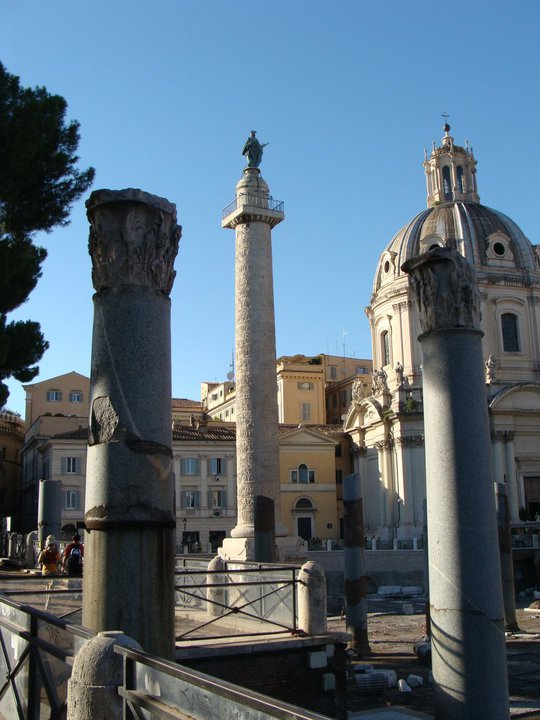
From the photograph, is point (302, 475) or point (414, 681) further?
point (302, 475)

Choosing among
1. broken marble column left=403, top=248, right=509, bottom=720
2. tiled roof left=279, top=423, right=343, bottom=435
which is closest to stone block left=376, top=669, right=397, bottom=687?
broken marble column left=403, top=248, right=509, bottom=720

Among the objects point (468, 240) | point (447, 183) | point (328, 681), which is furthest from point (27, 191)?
point (447, 183)

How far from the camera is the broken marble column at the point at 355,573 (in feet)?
55.0

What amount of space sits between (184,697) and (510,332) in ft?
159

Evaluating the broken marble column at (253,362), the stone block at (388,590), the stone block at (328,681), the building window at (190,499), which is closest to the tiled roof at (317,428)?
the building window at (190,499)

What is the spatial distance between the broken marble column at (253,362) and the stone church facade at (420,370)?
772 inches

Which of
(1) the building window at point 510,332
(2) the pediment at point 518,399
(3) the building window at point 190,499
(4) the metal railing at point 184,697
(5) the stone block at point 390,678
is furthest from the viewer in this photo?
(1) the building window at point 510,332

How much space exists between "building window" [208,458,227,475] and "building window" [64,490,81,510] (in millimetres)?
7806

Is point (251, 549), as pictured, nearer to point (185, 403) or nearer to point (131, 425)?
point (131, 425)

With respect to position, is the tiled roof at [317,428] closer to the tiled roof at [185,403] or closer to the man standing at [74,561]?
the tiled roof at [185,403]

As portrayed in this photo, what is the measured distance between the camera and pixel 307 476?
169 ft

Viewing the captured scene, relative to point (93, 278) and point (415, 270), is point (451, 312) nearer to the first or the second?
point (415, 270)

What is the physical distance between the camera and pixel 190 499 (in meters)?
48.7

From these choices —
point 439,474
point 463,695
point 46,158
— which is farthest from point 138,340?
point 46,158
